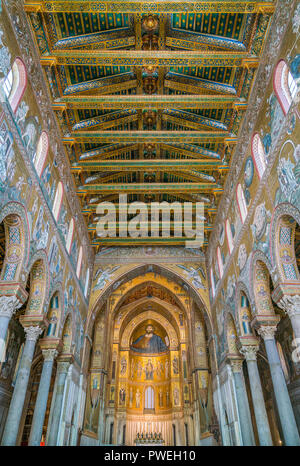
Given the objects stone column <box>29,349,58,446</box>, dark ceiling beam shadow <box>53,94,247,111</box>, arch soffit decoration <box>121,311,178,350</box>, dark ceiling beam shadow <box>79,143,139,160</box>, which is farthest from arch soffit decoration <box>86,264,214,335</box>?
dark ceiling beam shadow <box>53,94,247,111</box>

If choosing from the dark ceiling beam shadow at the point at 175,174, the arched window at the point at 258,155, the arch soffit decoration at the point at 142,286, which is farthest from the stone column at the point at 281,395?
the arch soffit decoration at the point at 142,286

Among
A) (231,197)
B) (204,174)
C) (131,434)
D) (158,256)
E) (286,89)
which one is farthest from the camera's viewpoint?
(131,434)

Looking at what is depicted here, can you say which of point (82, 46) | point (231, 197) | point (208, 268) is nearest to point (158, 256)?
A: point (208, 268)

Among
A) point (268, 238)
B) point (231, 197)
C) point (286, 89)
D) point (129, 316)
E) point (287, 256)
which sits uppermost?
point (129, 316)

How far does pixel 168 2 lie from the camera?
10039 millimetres

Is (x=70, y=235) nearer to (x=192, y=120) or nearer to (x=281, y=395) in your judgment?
(x=192, y=120)

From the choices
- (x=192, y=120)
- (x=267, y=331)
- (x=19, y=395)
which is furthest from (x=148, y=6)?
(x=19, y=395)

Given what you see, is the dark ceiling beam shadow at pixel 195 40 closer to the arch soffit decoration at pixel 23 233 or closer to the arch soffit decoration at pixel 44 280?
the arch soffit decoration at pixel 23 233

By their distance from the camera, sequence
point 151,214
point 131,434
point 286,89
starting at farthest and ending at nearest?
point 131,434 < point 151,214 < point 286,89

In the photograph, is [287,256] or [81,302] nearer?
[287,256]

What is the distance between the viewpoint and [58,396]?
14.4m
